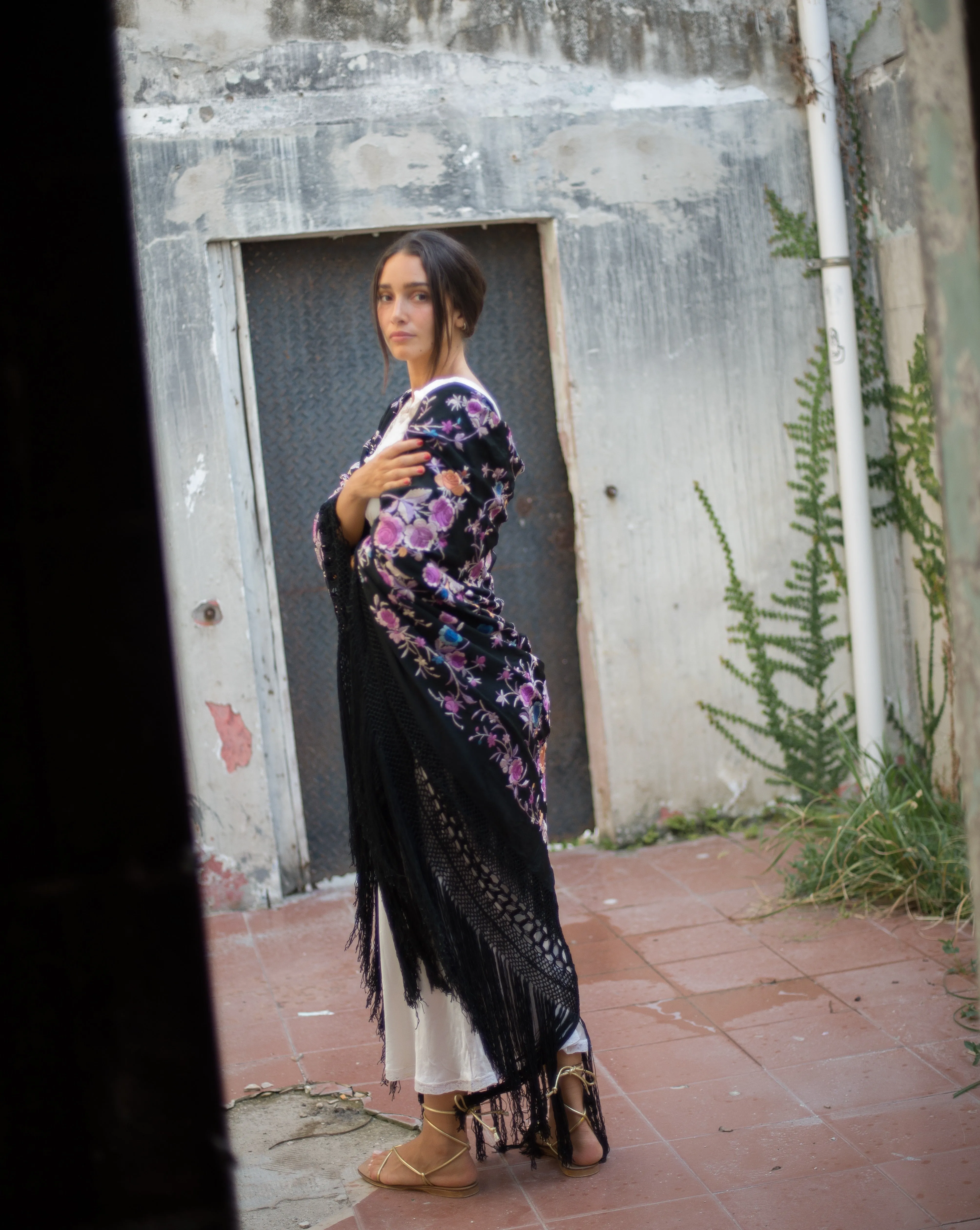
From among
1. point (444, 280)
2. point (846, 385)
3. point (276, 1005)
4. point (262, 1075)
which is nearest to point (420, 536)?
point (444, 280)

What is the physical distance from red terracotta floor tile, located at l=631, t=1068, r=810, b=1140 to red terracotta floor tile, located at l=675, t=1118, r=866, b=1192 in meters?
0.03

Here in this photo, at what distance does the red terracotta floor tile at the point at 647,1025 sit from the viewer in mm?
3490

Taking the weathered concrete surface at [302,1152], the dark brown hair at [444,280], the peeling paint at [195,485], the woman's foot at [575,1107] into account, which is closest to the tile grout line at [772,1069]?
the woman's foot at [575,1107]

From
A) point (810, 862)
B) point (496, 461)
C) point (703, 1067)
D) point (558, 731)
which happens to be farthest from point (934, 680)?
point (496, 461)

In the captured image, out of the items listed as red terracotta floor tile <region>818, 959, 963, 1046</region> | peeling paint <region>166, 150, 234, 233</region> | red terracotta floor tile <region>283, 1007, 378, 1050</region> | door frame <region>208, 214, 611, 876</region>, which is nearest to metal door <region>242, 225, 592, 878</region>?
door frame <region>208, 214, 611, 876</region>

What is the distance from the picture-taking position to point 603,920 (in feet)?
14.6

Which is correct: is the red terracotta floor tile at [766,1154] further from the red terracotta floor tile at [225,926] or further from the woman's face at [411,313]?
the red terracotta floor tile at [225,926]

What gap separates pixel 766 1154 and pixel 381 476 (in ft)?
5.52

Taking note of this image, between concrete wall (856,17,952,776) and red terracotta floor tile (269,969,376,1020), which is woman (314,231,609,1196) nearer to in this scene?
red terracotta floor tile (269,969,376,1020)

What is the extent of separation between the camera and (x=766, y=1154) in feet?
9.16

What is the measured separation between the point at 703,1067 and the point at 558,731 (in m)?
2.10

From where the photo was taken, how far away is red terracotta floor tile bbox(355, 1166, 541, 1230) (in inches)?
105

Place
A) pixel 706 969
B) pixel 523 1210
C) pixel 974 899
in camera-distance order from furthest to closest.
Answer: pixel 706 969 < pixel 523 1210 < pixel 974 899

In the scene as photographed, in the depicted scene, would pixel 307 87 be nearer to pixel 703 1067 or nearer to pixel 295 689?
pixel 295 689
